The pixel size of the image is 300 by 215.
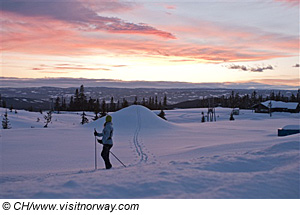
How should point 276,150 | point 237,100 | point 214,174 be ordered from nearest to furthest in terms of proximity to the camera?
point 214,174, point 276,150, point 237,100

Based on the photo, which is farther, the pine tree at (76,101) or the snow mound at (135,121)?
the pine tree at (76,101)

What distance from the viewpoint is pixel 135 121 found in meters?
33.2

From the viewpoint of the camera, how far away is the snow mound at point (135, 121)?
3191 cm

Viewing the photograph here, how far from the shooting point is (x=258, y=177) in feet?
21.8

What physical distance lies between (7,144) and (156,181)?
1468cm

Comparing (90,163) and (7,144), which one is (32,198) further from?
(7,144)

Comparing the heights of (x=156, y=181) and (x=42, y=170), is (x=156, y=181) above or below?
above

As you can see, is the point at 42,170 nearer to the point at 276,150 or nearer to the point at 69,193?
the point at 69,193

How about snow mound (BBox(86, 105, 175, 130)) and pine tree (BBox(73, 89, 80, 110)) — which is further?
pine tree (BBox(73, 89, 80, 110))

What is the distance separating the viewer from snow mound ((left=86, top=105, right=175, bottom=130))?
3191cm

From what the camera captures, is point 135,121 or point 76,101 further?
point 76,101

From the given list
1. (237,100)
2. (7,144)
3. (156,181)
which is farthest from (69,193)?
(237,100)
